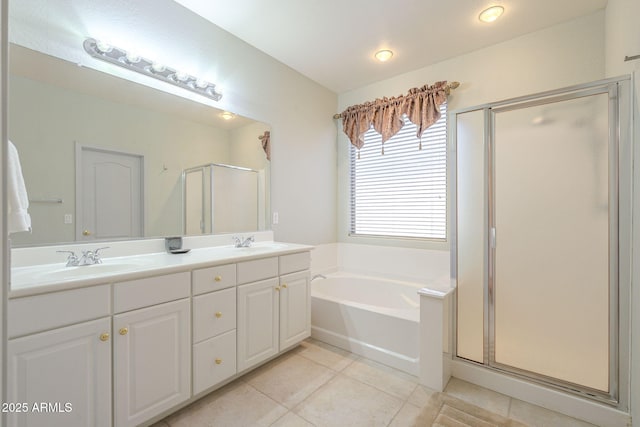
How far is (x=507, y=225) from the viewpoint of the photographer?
181cm

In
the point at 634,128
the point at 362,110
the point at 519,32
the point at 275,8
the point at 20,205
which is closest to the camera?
the point at 20,205

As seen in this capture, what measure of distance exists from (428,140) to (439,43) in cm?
85

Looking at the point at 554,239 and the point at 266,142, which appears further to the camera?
the point at 266,142

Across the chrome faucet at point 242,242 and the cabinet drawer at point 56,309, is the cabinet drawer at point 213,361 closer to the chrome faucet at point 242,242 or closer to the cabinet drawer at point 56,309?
the cabinet drawer at point 56,309

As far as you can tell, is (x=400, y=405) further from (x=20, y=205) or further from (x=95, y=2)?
(x=95, y=2)

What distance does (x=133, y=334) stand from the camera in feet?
4.25

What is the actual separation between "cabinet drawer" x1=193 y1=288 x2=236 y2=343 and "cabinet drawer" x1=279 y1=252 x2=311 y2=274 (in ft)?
1.44

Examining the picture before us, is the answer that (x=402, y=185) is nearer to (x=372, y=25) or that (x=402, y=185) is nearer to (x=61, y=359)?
(x=372, y=25)

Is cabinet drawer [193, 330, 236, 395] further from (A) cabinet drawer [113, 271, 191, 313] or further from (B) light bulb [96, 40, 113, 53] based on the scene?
(B) light bulb [96, 40, 113, 53]

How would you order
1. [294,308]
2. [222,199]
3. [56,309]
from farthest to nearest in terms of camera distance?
[222,199] < [294,308] < [56,309]

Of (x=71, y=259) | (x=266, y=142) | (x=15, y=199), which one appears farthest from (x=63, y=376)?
(x=266, y=142)

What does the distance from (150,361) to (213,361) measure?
0.36 m

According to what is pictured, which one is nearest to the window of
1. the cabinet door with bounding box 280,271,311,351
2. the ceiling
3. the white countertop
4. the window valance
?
the window valance

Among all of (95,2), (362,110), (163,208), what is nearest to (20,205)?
(163,208)
